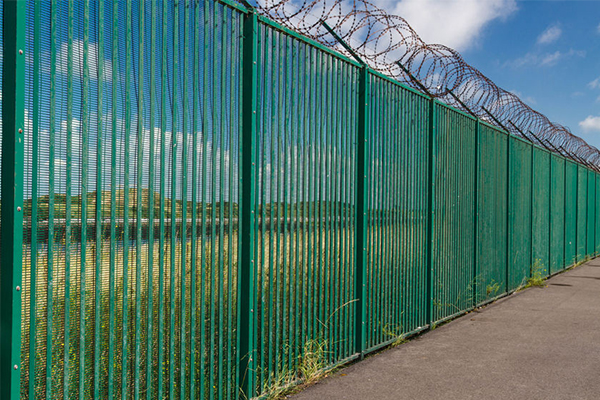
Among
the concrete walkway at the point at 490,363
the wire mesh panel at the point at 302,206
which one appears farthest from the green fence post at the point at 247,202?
the concrete walkway at the point at 490,363

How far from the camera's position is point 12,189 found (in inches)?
97.0

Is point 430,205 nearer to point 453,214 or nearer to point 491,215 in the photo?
point 453,214

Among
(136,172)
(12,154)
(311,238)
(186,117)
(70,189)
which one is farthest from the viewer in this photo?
(311,238)

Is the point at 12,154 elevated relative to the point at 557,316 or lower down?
elevated

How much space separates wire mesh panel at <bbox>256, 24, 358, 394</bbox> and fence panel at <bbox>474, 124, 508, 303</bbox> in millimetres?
3871

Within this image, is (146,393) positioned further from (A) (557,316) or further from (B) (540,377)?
(A) (557,316)

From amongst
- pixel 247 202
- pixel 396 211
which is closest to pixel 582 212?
pixel 396 211

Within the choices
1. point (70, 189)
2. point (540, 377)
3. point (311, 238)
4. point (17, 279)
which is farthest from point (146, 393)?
point (540, 377)

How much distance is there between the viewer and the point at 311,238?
15.0 ft

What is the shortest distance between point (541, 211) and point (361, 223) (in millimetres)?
7785

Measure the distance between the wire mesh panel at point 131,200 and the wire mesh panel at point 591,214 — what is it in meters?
16.2

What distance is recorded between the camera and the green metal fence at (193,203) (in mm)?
2594

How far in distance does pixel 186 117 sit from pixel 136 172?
0.52m

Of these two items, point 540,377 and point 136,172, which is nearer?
point 136,172
